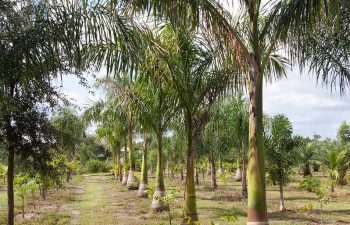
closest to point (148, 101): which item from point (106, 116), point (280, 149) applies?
point (280, 149)

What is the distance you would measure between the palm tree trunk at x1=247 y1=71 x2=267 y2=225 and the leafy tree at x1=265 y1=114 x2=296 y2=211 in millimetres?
10469

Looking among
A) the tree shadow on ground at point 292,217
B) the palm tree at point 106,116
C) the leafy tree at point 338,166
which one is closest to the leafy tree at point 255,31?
the palm tree at point 106,116

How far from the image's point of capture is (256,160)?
294 inches

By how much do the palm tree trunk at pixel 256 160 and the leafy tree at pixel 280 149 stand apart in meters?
10.5

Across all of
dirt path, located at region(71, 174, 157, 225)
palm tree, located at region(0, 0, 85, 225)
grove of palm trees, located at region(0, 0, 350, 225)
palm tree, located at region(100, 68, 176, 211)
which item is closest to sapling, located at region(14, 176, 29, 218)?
grove of palm trees, located at region(0, 0, 350, 225)

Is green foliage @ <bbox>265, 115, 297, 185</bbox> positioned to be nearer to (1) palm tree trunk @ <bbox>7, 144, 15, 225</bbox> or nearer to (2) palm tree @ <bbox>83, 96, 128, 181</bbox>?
(2) palm tree @ <bbox>83, 96, 128, 181</bbox>

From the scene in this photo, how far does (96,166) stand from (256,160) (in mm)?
58046

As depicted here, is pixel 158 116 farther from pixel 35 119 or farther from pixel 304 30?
pixel 304 30

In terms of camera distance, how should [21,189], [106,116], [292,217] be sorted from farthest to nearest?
[106,116] < [21,189] < [292,217]

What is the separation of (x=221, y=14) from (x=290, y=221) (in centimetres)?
959

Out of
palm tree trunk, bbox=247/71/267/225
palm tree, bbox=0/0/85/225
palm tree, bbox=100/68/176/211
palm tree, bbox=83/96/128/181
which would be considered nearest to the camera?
palm tree, bbox=0/0/85/225

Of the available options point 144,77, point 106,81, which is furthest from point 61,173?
point 106,81

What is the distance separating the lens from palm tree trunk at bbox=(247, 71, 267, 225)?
24.0 feet

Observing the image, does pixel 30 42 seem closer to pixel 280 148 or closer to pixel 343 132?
pixel 280 148
